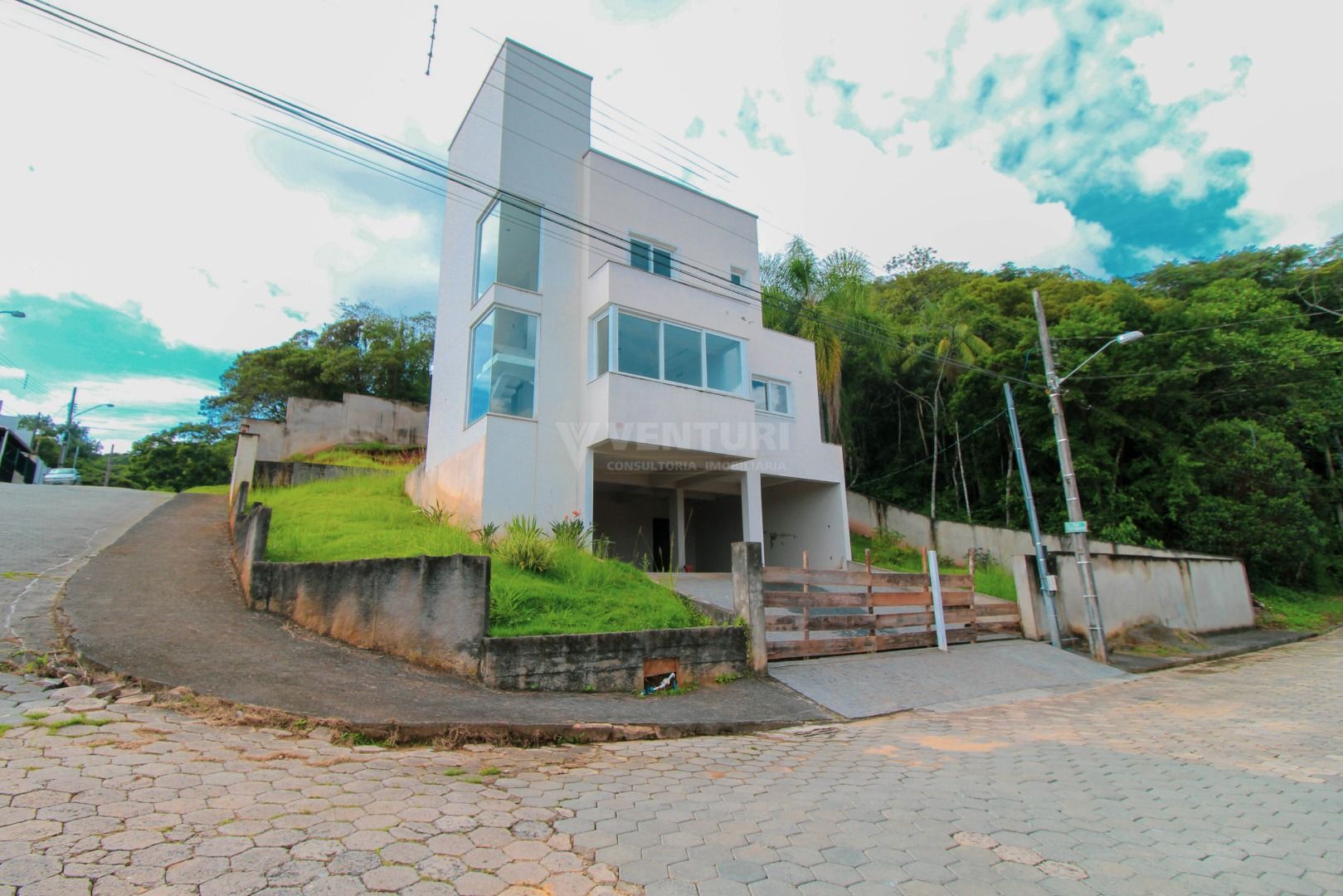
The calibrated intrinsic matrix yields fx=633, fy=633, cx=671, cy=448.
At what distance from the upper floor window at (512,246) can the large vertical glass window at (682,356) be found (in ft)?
9.51

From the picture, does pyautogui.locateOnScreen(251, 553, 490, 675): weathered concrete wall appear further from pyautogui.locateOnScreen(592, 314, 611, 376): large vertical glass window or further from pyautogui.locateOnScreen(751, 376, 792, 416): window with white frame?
pyautogui.locateOnScreen(751, 376, 792, 416): window with white frame

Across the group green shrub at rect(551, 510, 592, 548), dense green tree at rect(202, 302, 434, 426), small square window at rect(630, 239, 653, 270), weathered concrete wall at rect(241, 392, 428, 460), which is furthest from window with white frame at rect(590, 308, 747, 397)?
Answer: dense green tree at rect(202, 302, 434, 426)

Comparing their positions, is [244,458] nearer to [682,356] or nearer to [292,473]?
[292,473]

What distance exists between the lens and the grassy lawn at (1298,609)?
17625 millimetres

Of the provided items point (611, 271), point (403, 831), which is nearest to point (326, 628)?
point (403, 831)

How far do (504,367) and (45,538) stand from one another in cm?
828

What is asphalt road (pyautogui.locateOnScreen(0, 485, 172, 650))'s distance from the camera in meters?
6.77

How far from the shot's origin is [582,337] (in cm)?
1320

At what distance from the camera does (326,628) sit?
729 cm

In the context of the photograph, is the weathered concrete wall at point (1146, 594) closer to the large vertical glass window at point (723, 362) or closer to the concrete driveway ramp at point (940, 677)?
the concrete driveway ramp at point (940, 677)

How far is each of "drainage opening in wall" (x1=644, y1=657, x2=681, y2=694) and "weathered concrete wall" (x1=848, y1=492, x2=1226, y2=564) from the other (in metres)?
13.9

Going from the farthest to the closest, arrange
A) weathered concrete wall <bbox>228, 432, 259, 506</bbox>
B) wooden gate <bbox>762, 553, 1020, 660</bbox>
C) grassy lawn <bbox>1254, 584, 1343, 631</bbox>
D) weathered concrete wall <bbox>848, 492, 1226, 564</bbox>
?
grassy lawn <bbox>1254, 584, 1343, 631</bbox> < weathered concrete wall <bbox>848, 492, 1226, 564</bbox> < weathered concrete wall <bbox>228, 432, 259, 506</bbox> < wooden gate <bbox>762, 553, 1020, 660</bbox>

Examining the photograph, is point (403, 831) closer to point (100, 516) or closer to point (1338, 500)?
point (100, 516)

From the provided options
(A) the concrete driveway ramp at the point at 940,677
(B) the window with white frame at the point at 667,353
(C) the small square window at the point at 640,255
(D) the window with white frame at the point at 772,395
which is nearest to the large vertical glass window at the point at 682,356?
(B) the window with white frame at the point at 667,353
